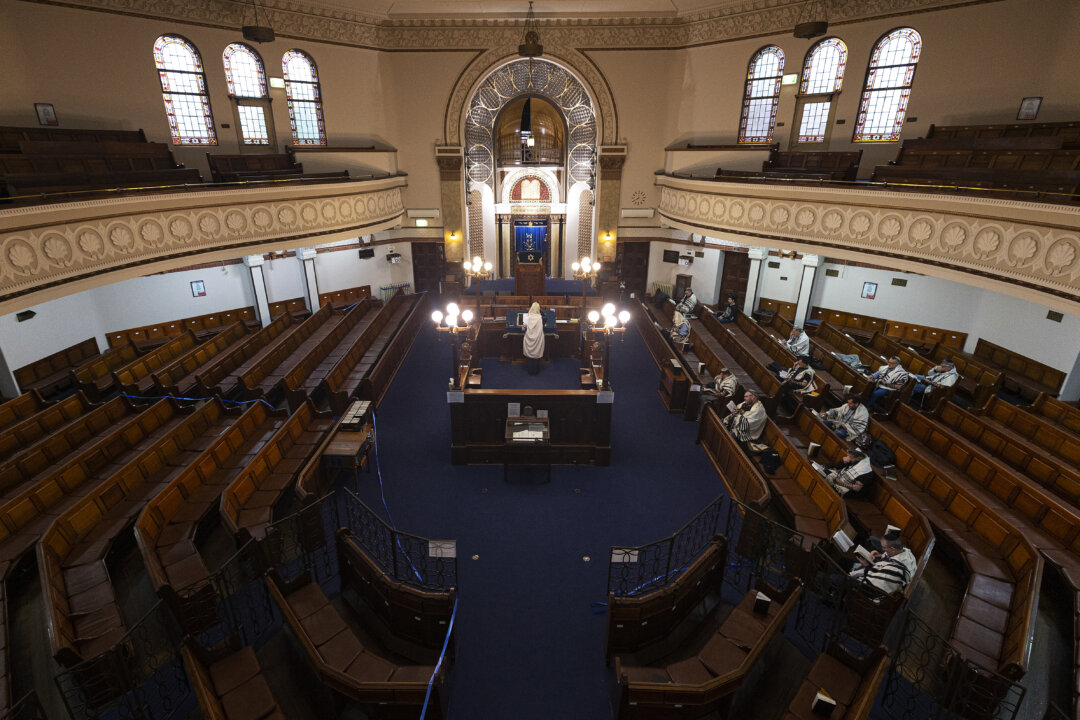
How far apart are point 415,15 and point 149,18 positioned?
7.30m

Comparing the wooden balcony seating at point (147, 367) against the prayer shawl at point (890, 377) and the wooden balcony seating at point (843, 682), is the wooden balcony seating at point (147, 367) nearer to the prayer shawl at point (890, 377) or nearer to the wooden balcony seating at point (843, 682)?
the wooden balcony seating at point (843, 682)

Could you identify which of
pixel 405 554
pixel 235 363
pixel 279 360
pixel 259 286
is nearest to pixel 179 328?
pixel 259 286

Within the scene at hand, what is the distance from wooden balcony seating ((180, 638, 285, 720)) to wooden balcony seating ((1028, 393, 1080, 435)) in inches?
510

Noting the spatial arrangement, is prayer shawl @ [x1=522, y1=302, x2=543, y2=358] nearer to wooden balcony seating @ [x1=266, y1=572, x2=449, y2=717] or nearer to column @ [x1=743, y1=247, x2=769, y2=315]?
wooden balcony seating @ [x1=266, y1=572, x2=449, y2=717]

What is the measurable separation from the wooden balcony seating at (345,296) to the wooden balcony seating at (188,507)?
9.13 m

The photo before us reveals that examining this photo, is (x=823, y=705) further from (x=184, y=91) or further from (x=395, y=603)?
(x=184, y=91)

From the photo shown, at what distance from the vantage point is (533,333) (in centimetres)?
1236

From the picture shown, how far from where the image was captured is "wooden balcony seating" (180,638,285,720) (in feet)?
14.9

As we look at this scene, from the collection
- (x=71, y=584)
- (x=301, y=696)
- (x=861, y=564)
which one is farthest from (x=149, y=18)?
(x=861, y=564)

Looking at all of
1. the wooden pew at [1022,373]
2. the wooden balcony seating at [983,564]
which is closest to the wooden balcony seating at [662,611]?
the wooden balcony seating at [983,564]

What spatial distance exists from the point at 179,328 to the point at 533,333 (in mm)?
11079

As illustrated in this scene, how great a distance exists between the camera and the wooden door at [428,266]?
19266 mm

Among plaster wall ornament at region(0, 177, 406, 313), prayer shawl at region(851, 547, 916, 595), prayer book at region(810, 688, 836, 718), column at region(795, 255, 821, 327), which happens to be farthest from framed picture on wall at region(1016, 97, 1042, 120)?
plaster wall ornament at region(0, 177, 406, 313)

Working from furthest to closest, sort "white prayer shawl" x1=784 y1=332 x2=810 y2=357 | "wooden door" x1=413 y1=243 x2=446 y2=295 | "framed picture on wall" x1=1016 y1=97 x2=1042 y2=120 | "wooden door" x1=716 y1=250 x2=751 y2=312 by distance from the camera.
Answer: "wooden door" x1=413 y1=243 x2=446 y2=295 < "wooden door" x1=716 y1=250 x2=751 y2=312 < "white prayer shawl" x1=784 y1=332 x2=810 y2=357 < "framed picture on wall" x1=1016 y1=97 x2=1042 y2=120
